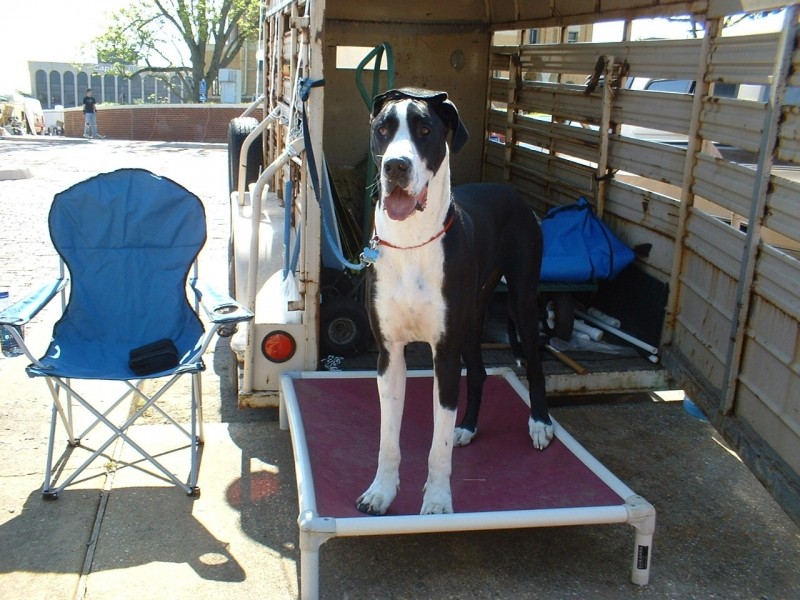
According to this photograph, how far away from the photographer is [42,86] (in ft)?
216

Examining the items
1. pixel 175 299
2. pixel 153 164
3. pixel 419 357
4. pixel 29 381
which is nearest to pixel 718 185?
pixel 419 357

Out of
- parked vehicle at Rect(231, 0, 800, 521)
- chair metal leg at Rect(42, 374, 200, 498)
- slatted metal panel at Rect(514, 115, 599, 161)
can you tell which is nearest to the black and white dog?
parked vehicle at Rect(231, 0, 800, 521)

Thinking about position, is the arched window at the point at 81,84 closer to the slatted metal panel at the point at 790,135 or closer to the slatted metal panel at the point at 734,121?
the slatted metal panel at the point at 734,121

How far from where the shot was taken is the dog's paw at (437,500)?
3.30 metres

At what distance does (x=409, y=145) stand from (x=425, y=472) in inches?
62.7

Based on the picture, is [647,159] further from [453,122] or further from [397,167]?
[397,167]

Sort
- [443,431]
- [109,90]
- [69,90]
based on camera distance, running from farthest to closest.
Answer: [109,90] < [69,90] < [443,431]

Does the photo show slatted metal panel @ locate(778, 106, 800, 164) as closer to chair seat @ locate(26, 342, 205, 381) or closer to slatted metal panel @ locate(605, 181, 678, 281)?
slatted metal panel @ locate(605, 181, 678, 281)

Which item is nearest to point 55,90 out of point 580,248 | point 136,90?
point 136,90

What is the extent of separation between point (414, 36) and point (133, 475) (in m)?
4.54

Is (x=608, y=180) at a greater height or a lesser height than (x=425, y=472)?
greater

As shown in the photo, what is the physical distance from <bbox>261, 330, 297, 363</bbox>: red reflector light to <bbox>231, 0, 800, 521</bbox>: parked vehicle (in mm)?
12

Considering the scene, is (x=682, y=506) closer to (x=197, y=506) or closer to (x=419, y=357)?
(x=419, y=357)

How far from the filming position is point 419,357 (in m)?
5.11
